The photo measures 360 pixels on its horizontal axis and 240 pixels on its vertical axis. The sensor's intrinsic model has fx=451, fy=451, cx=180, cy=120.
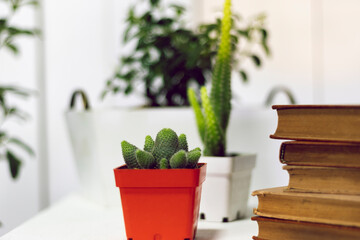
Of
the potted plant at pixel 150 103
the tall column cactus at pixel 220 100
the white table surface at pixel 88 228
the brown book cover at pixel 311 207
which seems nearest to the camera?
the brown book cover at pixel 311 207

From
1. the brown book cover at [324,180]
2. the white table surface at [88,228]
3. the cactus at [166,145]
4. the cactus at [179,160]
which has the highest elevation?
the cactus at [166,145]

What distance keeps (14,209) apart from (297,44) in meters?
1.41

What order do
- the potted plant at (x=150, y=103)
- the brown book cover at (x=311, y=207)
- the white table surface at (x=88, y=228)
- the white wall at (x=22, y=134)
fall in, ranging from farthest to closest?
the white wall at (x=22, y=134) → the potted plant at (x=150, y=103) → the white table surface at (x=88, y=228) → the brown book cover at (x=311, y=207)

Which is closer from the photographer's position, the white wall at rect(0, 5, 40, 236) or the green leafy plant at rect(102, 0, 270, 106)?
the green leafy plant at rect(102, 0, 270, 106)

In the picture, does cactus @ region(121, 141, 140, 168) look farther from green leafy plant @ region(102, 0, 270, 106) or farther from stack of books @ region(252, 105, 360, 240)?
green leafy plant @ region(102, 0, 270, 106)

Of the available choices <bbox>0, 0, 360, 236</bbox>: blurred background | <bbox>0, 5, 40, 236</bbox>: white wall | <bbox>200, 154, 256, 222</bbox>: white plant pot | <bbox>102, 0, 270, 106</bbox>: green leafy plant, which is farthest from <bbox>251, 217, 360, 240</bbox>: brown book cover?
<bbox>0, 5, 40, 236</bbox>: white wall

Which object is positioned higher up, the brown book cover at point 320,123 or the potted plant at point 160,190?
the brown book cover at point 320,123

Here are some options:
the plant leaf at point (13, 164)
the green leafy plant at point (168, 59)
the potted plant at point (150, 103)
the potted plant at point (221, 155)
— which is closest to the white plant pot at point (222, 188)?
the potted plant at point (221, 155)

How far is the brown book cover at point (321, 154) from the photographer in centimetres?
63

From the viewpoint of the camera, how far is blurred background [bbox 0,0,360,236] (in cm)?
180

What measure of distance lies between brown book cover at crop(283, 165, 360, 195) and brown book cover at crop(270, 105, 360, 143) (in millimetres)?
50

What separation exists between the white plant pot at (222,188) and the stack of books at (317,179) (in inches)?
8.0

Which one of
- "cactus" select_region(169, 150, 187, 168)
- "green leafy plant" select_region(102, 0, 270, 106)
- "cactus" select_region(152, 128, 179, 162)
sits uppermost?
"green leafy plant" select_region(102, 0, 270, 106)

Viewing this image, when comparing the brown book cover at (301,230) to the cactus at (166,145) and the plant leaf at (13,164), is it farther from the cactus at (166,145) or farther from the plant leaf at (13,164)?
the plant leaf at (13,164)
